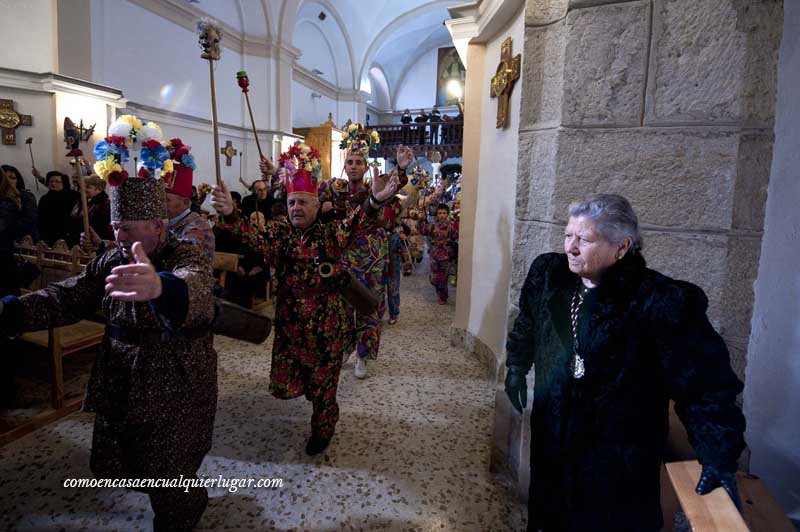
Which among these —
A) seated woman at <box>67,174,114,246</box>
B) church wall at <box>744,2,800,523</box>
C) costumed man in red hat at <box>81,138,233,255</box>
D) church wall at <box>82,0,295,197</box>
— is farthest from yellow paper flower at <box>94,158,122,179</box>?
church wall at <box>82,0,295,197</box>

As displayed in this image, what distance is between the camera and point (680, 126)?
1.69m

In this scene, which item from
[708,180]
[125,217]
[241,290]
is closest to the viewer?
[125,217]

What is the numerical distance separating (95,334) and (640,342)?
3.34 metres

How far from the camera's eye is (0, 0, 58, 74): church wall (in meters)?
5.48

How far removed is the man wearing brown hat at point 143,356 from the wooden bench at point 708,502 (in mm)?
1611

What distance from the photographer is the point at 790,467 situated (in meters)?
1.73

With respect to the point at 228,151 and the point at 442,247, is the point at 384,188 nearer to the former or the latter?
the point at 442,247

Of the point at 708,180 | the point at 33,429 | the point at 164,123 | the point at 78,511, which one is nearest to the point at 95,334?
the point at 33,429

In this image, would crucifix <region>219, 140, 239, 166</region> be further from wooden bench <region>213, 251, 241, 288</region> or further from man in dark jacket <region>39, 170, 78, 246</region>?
wooden bench <region>213, 251, 241, 288</region>

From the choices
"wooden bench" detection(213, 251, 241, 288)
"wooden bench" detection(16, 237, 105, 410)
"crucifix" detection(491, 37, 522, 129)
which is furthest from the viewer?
"wooden bench" detection(213, 251, 241, 288)

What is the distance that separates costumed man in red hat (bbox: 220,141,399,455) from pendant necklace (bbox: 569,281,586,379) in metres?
1.14

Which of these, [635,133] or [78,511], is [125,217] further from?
[635,133]

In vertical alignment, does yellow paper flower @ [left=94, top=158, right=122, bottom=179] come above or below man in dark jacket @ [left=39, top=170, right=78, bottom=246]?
above

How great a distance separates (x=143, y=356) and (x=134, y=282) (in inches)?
22.9
